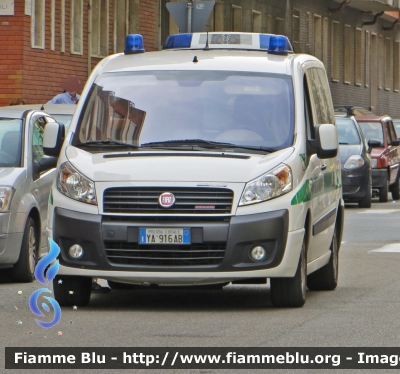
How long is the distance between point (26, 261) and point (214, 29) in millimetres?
30335

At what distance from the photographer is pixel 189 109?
10828 mm

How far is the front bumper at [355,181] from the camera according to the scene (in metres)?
25.5

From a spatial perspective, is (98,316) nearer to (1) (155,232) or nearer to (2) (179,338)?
(1) (155,232)

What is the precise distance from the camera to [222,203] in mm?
9906

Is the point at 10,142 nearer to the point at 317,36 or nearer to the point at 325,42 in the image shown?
the point at 317,36

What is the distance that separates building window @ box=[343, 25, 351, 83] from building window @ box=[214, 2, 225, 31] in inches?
569

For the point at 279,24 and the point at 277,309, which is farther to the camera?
the point at 279,24

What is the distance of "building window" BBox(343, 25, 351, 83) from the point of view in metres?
56.7

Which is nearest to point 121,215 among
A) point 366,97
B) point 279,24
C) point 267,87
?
point 267,87

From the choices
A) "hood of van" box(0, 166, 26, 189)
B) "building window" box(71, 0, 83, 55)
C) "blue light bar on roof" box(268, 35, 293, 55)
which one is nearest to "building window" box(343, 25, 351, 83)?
"building window" box(71, 0, 83, 55)

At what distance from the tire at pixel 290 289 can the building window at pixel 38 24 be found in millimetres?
19380

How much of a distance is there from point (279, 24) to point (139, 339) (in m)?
40.3

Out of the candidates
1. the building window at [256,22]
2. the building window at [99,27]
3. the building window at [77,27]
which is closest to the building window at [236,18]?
the building window at [256,22]

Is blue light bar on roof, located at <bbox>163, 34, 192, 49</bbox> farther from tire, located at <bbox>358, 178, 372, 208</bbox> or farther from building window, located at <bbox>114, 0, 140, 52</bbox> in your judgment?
building window, located at <bbox>114, 0, 140, 52</bbox>
